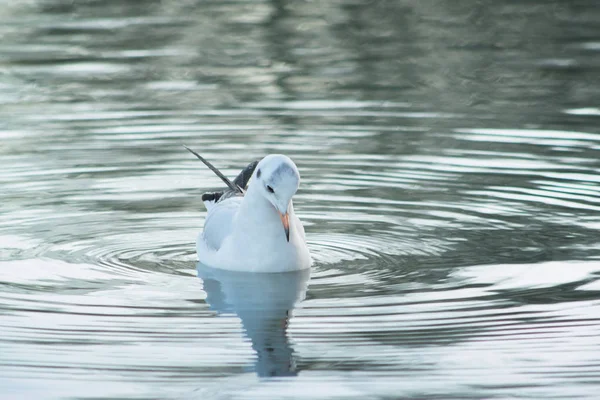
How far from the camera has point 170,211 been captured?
11.7 meters

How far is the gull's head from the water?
60 cm

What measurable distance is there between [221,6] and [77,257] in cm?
1398

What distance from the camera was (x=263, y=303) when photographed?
9.17 meters

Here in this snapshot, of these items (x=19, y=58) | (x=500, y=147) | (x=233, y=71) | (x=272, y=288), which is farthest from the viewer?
(x=19, y=58)

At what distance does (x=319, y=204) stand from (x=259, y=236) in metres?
2.27

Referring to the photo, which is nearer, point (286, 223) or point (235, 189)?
point (286, 223)

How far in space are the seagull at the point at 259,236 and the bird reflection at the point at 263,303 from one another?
0.27 feet

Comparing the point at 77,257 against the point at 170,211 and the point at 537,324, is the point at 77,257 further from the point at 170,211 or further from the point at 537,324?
the point at 537,324

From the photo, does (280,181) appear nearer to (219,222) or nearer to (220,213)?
(219,222)

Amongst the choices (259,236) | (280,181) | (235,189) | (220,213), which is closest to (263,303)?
(259,236)

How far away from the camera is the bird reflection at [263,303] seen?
313 inches

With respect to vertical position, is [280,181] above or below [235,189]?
above

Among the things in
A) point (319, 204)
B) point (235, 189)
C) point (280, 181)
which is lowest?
point (319, 204)

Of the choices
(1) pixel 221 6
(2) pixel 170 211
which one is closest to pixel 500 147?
(2) pixel 170 211
